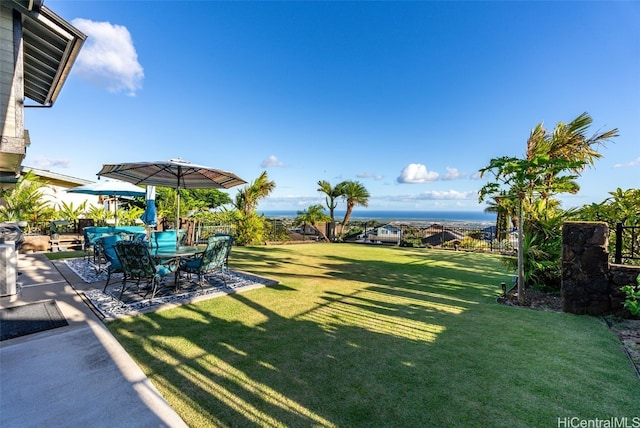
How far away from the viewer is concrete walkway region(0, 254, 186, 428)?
1935 millimetres

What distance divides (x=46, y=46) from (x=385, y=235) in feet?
48.1

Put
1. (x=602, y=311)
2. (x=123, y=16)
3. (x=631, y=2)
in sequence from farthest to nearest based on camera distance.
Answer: (x=123, y=16)
(x=631, y=2)
(x=602, y=311)

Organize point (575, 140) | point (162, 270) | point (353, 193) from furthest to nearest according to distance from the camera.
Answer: point (353, 193) → point (575, 140) → point (162, 270)

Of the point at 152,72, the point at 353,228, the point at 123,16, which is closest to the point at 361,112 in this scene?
the point at 353,228

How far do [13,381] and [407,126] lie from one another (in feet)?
75.6

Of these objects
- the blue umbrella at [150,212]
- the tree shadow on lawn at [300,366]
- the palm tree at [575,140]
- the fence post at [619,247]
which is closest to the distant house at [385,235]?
the palm tree at [575,140]

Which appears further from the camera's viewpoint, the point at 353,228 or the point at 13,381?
the point at 353,228

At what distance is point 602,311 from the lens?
4.34 meters

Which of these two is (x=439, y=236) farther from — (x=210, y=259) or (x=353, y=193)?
(x=210, y=259)

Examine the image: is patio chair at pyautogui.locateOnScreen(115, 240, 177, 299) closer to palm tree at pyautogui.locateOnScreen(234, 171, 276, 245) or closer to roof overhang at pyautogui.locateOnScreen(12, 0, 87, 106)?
roof overhang at pyautogui.locateOnScreen(12, 0, 87, 106)

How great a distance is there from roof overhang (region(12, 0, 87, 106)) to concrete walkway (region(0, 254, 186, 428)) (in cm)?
517

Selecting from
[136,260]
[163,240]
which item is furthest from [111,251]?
[136,260]

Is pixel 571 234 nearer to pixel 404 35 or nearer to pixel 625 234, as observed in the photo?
pixel 625 234

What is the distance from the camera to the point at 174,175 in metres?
6.51
